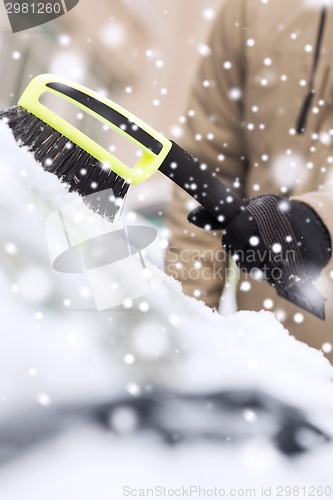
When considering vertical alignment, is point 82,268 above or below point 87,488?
above

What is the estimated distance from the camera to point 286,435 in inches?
18.1

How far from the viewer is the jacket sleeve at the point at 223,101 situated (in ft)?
2.78

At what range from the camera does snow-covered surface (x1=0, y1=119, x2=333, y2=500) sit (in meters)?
0.40

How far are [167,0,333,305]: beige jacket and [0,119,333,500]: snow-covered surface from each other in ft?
1.09

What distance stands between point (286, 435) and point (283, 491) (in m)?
0.05

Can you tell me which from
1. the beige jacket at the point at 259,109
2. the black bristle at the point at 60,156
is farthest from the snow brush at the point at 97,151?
the beige jacket at the point at 259,109

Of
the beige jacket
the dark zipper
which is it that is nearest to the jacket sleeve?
the beige jacket

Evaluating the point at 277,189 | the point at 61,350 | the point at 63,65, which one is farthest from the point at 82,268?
the point at 63,65

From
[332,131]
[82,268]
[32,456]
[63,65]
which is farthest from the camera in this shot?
[63,65]

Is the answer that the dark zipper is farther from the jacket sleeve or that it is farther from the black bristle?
the black bristle

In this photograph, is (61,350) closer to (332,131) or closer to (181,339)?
(181,339)

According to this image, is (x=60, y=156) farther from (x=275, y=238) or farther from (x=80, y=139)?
(x=275, y=238)

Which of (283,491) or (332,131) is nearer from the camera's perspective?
(283,491)

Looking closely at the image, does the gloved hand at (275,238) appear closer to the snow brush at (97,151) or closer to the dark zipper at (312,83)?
the snow brush at (97,151)
